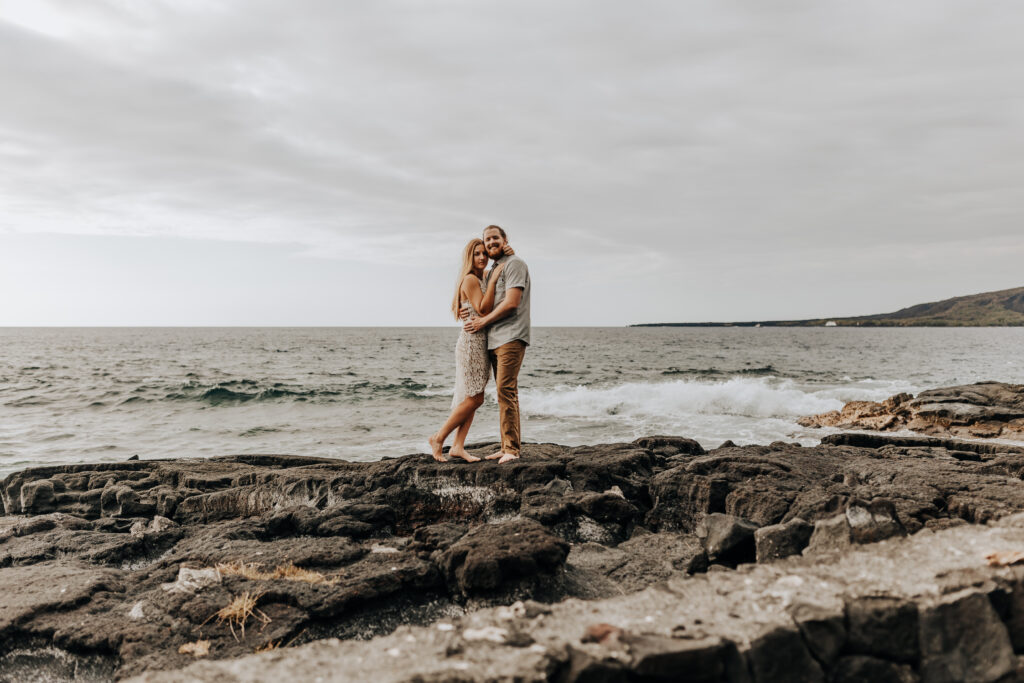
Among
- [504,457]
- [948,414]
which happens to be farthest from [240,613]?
[948,414]

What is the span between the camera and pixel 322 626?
3959 mm

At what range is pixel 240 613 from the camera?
3945 mm

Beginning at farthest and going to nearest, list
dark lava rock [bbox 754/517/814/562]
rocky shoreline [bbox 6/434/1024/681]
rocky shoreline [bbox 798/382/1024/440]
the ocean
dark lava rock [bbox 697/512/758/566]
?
the ocean
rocky shoreline [bbox 798/382/1024/440]
dark lava rock [bbox 697/512/758/566]
dark lava rock [bbox 754/517/814/562]
rocky shoreline [bbox 6/434/1024/681]

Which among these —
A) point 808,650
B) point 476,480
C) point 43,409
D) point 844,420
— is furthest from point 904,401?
point 43,409

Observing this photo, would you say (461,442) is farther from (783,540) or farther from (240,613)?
(783,540)

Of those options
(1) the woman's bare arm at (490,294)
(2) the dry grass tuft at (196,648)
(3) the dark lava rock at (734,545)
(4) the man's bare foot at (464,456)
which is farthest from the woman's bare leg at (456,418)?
(2) the dry grass tuft at (196,648)

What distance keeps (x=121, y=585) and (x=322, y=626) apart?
6.23 feet

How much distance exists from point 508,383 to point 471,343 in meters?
0.59

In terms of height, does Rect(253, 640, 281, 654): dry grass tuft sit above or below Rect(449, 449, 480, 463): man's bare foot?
below

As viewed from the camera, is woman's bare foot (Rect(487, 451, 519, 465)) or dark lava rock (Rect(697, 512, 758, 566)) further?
woman's bare foot (Rect(487, 451, 519, 465))

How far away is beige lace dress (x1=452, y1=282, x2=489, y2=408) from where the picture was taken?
6.76 metres

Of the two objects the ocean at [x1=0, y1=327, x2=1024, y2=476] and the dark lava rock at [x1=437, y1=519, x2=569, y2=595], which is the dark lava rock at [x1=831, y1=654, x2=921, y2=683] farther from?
the ocean at [x1=0, y1=327, x2=1024, y2=476]

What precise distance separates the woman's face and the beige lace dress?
208mm

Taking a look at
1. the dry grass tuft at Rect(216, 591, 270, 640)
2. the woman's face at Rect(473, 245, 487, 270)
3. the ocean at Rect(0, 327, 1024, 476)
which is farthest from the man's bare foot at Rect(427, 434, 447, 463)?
the ocean at Rect(0, 327, 1024, 476)
